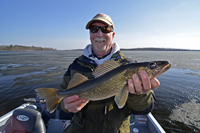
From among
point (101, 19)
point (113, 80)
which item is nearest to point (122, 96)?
point (113, 80)

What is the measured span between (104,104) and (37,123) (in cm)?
250

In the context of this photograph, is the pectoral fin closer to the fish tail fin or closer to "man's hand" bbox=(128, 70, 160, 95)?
"man's hand" bbox=(128, 70, 160, 95)

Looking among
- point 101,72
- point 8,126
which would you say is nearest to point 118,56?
point 101,72

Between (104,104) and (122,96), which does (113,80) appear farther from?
(104,104)

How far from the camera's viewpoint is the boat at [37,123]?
3730 mm

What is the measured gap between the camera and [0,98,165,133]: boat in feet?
12.2

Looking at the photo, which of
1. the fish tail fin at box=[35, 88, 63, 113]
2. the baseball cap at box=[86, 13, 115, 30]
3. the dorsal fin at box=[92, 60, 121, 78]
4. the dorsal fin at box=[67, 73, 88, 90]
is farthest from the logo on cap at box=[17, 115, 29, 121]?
the baseball cap at box=[86, 13, 115, 30]

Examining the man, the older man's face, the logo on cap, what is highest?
the older man's face

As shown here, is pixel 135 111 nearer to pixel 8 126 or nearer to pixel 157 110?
pixel 8 126

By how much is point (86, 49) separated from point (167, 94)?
1149cm

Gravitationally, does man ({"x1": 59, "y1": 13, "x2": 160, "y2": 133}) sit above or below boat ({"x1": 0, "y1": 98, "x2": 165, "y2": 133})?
above

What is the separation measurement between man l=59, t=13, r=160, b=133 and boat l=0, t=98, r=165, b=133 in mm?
1303

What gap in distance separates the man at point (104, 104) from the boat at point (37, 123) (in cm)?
130

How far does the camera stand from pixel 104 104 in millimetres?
3305
